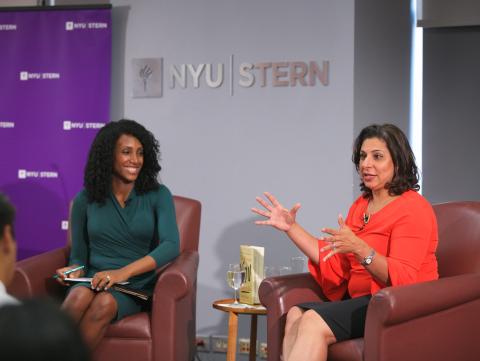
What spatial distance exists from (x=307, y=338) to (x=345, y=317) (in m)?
0.22

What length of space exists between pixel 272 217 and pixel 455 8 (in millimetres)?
2643

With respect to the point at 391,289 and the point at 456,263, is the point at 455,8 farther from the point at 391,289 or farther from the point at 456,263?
the point at 391,289

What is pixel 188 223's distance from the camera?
3961mm

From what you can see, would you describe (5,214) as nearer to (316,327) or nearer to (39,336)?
(39,336)

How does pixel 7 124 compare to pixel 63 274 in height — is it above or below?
above

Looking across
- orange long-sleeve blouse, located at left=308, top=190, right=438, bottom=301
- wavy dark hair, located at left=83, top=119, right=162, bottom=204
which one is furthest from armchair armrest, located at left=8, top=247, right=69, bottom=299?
orange long-sleeve blouse, located at left=308, top=190, right=438, bottom=301

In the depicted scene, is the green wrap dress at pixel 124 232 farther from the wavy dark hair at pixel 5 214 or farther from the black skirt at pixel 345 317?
the wavy dark hair at pixel 5 214

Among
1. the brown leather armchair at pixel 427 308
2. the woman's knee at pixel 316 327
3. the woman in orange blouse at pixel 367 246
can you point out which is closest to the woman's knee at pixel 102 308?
the brown leather armchair at pixel 427 308

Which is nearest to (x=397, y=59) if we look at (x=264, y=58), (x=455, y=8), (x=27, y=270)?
(x=455, y=8)

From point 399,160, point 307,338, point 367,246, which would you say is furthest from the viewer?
point 399,160

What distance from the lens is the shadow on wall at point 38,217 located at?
468cm

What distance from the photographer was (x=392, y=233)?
10.0 ft

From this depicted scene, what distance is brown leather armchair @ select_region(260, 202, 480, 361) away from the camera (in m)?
2.72

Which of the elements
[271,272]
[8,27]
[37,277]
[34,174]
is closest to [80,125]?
[34,174]
